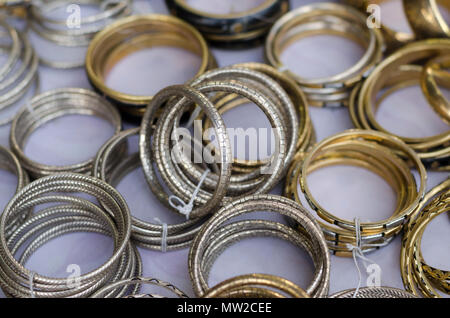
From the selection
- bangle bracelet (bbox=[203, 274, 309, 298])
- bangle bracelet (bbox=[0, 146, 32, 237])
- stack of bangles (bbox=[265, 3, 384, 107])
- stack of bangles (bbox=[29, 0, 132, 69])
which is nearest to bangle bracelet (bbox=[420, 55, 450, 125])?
stack of bangles (bbox=[265, 3, 384, 107])

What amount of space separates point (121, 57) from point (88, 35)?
243 millimetres

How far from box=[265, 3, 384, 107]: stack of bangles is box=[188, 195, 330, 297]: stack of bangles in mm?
816

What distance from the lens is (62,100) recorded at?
110 inches

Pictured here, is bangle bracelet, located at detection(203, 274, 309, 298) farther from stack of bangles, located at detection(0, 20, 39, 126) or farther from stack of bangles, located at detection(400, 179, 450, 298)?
stack of bangles, located at detection(0, 20, 39, 126)

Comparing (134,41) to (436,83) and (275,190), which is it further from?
(436,83)

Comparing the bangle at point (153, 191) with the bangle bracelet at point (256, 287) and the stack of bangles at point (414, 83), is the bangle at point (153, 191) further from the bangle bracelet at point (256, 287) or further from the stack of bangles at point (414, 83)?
the stack of bangles at point (414, 83)

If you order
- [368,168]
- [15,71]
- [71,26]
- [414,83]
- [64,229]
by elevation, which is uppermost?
[71,26]

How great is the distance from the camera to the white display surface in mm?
2230

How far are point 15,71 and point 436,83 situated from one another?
233 cm

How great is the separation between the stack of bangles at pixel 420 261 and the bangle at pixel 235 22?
1.31 m

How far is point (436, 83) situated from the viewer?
2717 mm

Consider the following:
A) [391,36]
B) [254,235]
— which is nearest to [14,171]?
[254,235]
